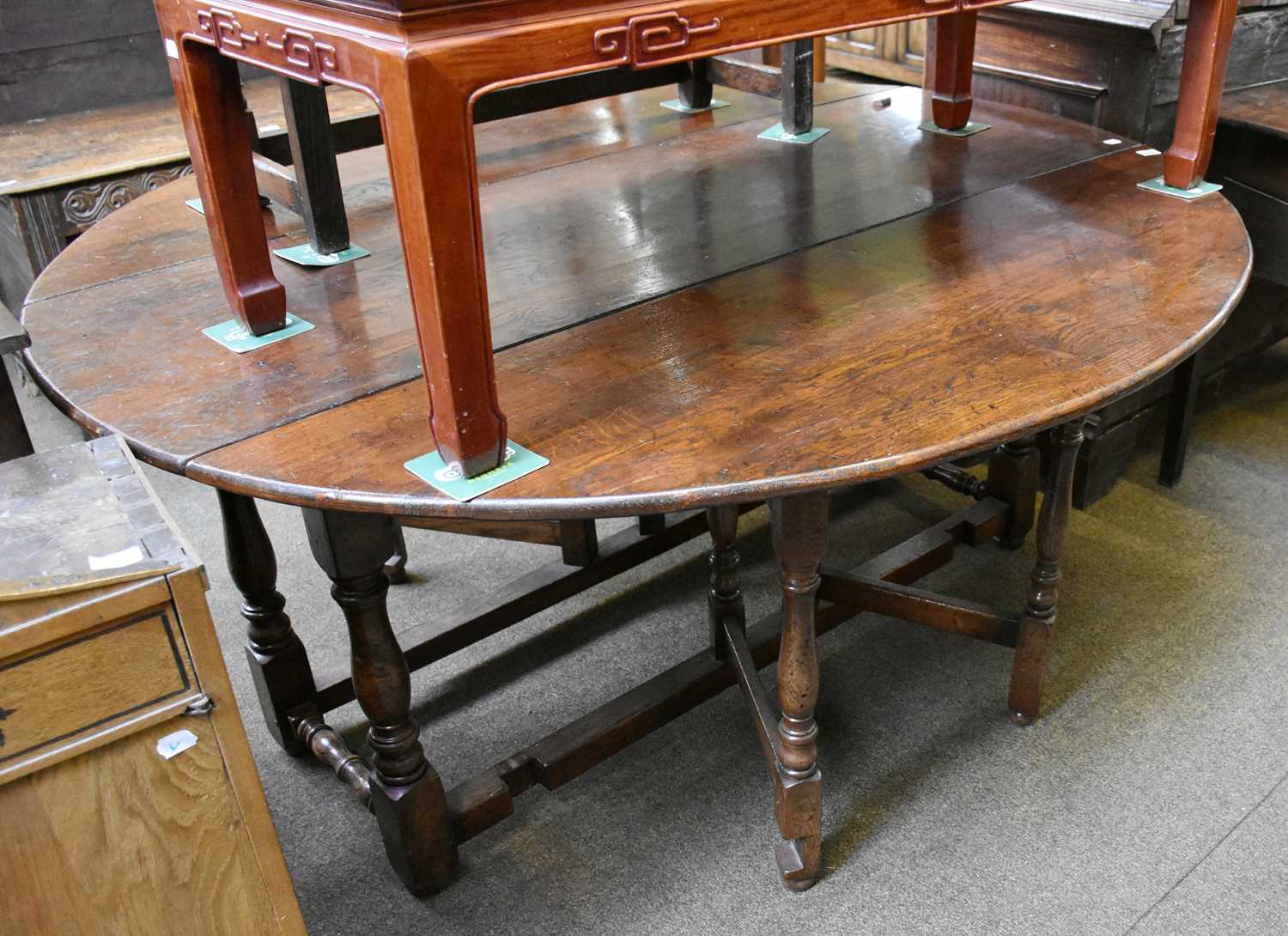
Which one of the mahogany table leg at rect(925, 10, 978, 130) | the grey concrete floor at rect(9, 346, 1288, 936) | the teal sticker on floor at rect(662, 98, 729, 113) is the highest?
the mahogany table leg at rect(925, 10, 978, 130)

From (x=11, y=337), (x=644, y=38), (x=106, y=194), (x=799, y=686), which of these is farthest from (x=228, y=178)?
(x=106, y=194)

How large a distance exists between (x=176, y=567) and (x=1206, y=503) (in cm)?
240

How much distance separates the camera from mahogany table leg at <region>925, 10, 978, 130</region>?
2.22 m

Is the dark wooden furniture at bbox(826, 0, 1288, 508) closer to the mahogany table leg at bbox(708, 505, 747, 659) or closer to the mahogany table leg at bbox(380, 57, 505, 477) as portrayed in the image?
the mahogany table leg at bbox(708, 505, 747, 659)

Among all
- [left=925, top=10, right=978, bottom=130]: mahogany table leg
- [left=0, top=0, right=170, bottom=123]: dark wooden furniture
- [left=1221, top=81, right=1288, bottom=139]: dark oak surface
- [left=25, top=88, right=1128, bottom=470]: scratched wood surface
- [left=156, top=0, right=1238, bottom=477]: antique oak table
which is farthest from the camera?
[left=0, top=0, right=170, bottom=123]: dark wooden furniture

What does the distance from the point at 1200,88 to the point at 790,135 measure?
77 centimetres

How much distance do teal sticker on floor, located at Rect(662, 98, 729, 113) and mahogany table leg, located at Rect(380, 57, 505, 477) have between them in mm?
1553

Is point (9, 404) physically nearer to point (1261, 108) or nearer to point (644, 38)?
point (644, 38)

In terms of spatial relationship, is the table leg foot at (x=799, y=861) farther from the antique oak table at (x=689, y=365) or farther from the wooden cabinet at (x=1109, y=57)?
the wooden cabinet at (x=1109, y=57)

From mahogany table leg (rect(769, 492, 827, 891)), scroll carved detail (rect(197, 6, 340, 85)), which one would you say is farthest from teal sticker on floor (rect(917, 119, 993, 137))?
scroll carved detail (rect(197, 6, 340, 85))

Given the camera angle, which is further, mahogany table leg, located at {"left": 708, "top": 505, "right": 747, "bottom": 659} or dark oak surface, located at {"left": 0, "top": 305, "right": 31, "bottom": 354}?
mahogany table leg, located at {"left": 708, "top": 505, "right": 747, "bottom": 659}

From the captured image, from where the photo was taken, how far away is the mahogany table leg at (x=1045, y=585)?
6.03ft

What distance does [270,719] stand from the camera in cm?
212

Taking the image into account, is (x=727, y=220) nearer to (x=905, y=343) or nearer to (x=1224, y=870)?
(x=905, y=343)
